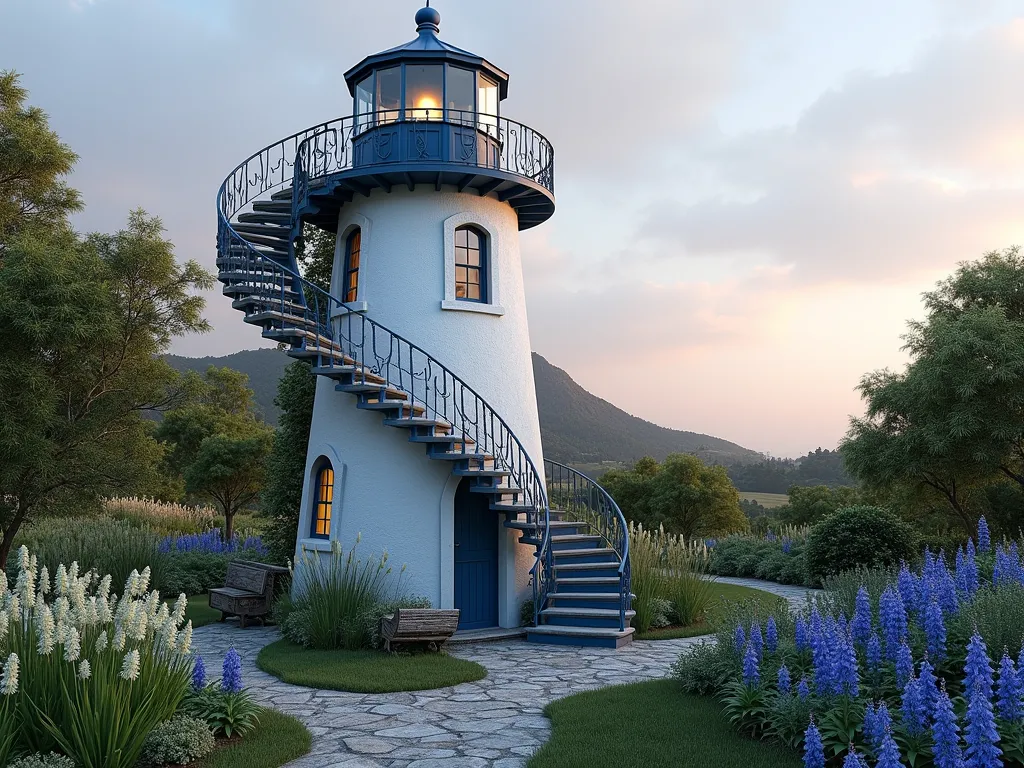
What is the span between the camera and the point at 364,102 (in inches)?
532

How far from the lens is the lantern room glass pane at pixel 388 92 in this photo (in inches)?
519

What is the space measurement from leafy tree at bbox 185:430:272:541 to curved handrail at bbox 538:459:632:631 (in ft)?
40.7

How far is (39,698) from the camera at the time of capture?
5730 mm

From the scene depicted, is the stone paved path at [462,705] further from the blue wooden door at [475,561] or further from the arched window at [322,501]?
the arched window at [322,501]

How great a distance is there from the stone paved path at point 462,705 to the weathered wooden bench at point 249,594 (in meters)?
1.31

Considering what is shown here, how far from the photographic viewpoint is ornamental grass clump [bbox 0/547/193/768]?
5582 millimetres

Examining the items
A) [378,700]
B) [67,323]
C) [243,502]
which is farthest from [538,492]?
[243,502]

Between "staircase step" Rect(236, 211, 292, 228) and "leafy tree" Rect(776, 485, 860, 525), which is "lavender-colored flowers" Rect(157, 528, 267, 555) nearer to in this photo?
"staircase step" Rect(236, 211, 292, 228)

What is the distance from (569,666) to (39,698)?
617 centimetres

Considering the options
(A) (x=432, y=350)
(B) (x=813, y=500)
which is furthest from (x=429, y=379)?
(B) (x=813, y=500)

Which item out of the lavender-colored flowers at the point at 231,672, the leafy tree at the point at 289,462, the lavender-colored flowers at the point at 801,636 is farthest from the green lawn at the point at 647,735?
the leafy tree at the point at 289,462

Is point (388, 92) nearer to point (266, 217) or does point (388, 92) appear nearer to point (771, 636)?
point (266, 217)

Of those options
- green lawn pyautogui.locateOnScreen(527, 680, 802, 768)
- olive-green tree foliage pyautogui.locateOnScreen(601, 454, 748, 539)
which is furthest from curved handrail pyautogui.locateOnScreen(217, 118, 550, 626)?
olive-green tree foliage pyautogui.locateOnScreen(601, 454, 748, 539)

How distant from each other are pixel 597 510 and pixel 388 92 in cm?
799
